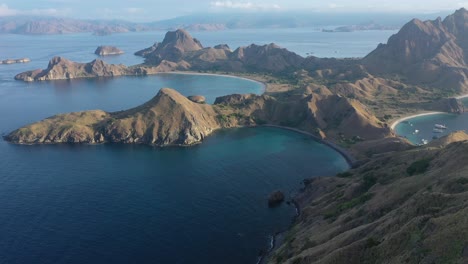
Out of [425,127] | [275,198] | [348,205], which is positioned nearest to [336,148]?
[275,198]

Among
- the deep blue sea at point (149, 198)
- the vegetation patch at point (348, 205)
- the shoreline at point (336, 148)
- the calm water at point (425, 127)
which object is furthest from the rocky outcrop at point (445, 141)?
the vegetation patch at point (348, 205)

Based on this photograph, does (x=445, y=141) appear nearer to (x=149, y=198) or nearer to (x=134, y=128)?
(x=149, y=198)

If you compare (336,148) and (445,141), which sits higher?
(445,141)

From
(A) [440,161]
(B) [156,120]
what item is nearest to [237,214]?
(A) [440,161]

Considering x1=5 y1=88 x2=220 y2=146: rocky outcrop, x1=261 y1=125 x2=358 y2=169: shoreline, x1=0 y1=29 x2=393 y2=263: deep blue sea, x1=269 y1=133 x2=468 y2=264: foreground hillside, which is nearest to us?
x1=269 y1=133 x2=468 y2=264: foreground hillside

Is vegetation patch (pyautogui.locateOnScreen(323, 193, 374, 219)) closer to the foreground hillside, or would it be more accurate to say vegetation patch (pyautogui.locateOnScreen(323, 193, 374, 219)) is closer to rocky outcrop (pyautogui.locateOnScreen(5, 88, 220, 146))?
the foreground hillside

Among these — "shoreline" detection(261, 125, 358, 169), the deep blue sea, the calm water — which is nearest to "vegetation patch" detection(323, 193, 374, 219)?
the deep blue sea

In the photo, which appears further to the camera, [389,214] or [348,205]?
[348,205]
